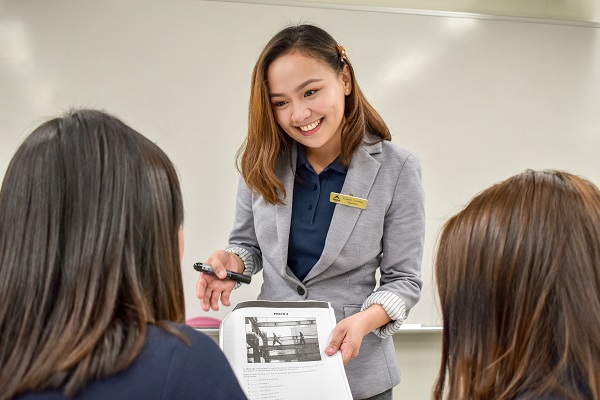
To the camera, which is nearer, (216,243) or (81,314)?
(81,314)

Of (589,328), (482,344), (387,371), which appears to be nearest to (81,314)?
(482,344)

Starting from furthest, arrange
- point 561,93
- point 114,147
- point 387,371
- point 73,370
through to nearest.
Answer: point 561,93 → point 387,371 → point 114,147 → point 73,370

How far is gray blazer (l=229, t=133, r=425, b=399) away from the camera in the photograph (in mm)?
1403

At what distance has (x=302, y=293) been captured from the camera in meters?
1.43

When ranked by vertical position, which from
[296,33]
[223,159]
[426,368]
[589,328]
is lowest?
[426,368]

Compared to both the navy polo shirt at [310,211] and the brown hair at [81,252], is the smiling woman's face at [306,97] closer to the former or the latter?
the navy polo shirt at [310,211]

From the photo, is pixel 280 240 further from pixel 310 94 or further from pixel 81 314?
pixel 81 314

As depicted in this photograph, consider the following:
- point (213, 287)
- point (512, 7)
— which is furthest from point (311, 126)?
point (512, 7)

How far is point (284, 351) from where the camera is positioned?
1193mm

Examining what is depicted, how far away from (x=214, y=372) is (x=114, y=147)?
1.09 ft

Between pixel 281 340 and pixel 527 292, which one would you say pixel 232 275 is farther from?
pixel 527 292

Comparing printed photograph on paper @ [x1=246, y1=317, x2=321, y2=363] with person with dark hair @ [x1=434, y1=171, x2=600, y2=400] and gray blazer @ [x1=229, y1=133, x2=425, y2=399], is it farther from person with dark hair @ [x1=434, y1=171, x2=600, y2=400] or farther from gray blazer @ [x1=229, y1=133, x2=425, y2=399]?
person with dark hair @ [x1=434, y1=171, x2=600, y2=400]

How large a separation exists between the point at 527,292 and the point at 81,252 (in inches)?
23.6

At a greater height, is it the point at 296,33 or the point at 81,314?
the point at 296,33
